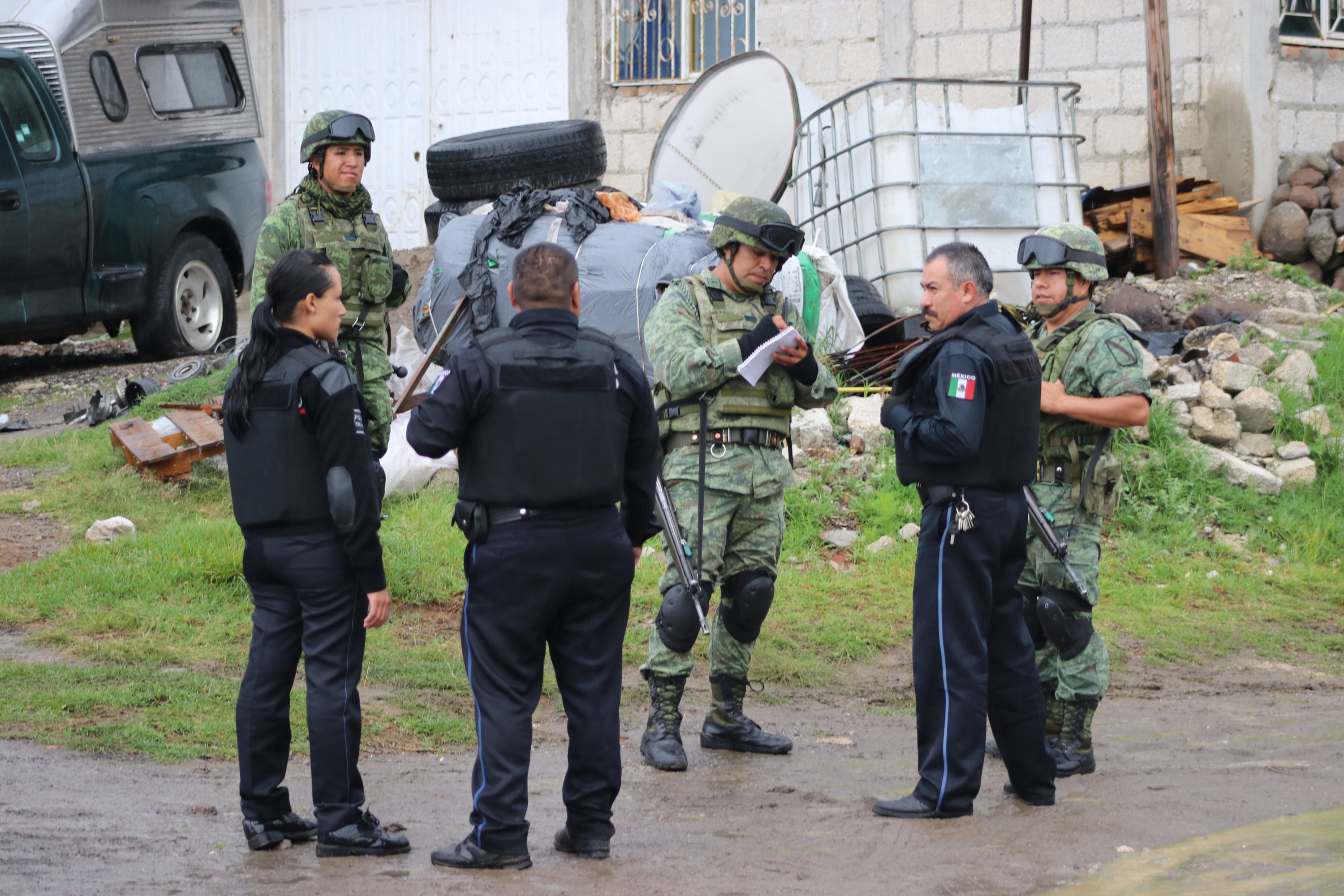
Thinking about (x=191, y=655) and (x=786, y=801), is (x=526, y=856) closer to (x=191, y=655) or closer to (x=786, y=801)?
(x=786, y=801)

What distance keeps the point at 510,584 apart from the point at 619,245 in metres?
5.19

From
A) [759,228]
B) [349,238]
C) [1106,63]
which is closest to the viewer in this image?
[759,228]

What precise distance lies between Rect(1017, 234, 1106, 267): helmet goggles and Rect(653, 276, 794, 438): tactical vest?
92 cm

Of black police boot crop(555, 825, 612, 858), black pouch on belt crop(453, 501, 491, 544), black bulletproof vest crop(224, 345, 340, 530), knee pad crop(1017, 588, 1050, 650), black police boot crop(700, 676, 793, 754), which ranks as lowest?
black police boot crop(700, 676, 793, 754)

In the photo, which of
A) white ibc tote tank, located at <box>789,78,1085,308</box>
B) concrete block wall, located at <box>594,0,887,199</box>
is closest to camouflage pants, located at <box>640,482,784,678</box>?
white ibc tote tank, located at <box>789,78,1085,308</box>

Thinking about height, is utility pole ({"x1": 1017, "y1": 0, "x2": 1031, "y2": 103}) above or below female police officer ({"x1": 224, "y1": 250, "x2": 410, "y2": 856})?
above

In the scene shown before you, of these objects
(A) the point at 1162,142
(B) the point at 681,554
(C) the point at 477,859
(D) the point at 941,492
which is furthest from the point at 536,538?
(A) the point at 1162,142

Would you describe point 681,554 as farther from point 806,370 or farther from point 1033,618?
point 1033,618

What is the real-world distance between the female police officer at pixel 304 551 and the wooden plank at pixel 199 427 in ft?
14.5

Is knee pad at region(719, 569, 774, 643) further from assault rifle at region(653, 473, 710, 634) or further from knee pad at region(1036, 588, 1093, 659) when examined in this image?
knee pad at region(1036, 588, 1093, 659)

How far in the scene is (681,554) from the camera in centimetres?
485

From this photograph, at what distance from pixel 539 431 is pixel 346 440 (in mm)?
509

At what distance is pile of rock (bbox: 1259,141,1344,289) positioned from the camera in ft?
37.8

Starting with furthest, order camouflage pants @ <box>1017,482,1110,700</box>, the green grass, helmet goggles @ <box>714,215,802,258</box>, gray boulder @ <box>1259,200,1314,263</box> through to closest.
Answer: gray boulder @ <box>1259,200,1314,263</box>
the green grass
camouflage pants @ <box>1017,482,1110,700</box>
helmet goggles @ <box>714,215,802,258</box>
